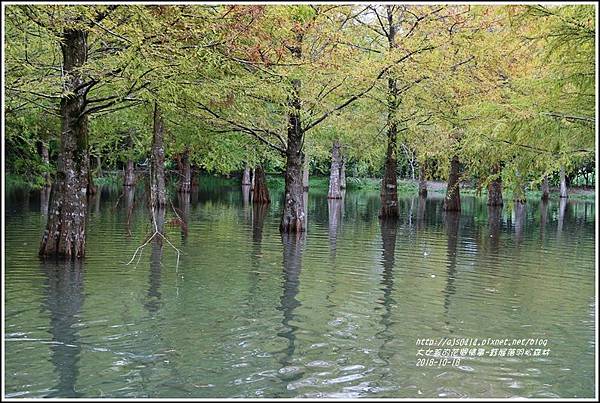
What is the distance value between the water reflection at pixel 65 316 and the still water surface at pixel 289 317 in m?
0.03

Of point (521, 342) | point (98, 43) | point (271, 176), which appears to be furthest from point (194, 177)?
point (521, 342)

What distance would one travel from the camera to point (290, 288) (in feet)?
35.8

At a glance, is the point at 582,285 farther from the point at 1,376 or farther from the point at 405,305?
the point at 1,376

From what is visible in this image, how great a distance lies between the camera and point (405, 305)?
9.80m

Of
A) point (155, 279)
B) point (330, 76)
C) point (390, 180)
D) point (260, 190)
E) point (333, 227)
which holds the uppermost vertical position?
point (330, 76)

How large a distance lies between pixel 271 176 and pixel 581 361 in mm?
65257

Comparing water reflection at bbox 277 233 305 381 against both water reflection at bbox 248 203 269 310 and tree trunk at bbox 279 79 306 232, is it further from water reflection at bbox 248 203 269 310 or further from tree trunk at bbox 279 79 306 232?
tree trunk at bbox 279 79 306 232

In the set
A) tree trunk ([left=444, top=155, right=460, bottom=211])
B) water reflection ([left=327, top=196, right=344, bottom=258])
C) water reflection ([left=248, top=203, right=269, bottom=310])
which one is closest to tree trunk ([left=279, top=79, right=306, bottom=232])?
water reflection ([left=248, top=203, right=269, bottom=310])

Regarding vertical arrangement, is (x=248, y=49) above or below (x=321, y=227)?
above

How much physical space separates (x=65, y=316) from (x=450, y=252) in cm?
1001

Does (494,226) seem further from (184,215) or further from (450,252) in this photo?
(184,215)

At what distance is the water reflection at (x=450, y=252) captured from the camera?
10578mm

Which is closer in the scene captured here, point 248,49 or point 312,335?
point 312,335

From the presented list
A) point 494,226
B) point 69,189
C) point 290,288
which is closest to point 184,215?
point 494,226
